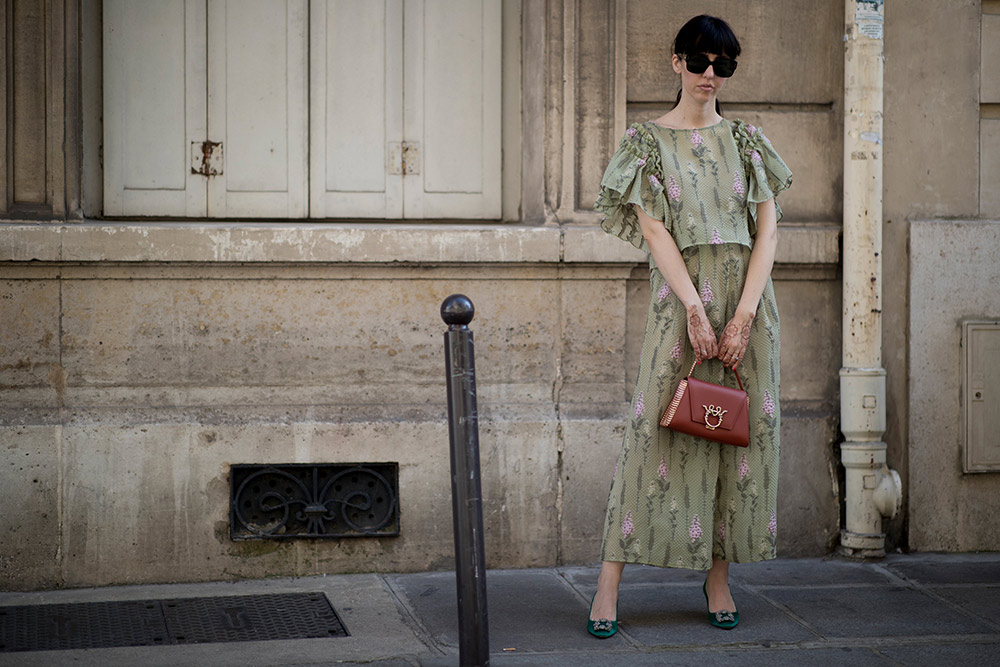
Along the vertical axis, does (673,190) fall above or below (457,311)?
above

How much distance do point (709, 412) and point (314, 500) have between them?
188 centimetres

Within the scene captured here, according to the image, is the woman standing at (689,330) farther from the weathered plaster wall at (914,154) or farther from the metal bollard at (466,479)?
the weathered plaster wall at (914,154)

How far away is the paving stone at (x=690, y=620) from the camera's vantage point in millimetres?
4086

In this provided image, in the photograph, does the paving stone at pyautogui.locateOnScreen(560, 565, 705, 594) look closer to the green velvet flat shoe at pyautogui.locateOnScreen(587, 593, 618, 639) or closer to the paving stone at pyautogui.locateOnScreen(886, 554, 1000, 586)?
the green velvet flat shoe at pyautogui.locateOnScreen(587, 593, 618, 639)

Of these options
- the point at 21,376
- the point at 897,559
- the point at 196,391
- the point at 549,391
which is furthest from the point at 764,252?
the point at 21,376

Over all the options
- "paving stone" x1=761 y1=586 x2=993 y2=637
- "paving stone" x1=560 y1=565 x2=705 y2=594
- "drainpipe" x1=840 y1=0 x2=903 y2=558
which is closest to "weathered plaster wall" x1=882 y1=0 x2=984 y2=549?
"drainpipe" x1=840 y1=0 x2=903 y2=558

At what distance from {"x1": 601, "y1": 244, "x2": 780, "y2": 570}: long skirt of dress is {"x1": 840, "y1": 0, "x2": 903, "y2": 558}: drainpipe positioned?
4.13ft

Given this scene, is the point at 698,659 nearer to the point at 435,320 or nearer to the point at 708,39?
the point at 435,320

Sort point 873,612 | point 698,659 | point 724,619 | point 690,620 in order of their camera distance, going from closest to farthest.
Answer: point 698,659
point 724,619
point 690,620
point 873,612

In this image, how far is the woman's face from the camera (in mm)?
3990

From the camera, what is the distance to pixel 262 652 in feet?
12.8

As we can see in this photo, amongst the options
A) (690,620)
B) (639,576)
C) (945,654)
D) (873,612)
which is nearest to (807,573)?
(873,612)

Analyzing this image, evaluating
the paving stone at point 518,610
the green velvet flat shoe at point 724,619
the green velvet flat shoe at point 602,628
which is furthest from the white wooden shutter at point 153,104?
the green velvet flat shoe at point 724,619

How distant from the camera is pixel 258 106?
522cm
